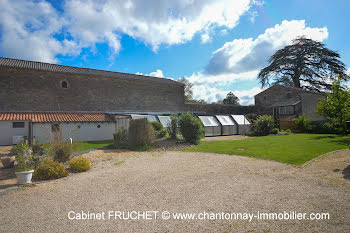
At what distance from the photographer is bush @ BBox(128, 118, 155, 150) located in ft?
40.7

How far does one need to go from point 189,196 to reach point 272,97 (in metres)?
32.5

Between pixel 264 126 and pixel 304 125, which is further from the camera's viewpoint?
pixel 304 125

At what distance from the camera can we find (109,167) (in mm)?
8109

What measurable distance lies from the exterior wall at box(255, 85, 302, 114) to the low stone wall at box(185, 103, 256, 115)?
184 cm

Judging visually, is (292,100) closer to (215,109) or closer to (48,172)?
(215,109)

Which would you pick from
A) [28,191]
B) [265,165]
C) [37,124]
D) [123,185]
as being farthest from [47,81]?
[265,165]

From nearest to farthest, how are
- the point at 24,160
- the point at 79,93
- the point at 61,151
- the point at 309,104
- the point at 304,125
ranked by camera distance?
the point at 24,160 < the point at 61,151 < the point at 304,125 < the point at 79,93 < the point at 309,104

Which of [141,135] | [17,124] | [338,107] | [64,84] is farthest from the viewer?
[64,84]

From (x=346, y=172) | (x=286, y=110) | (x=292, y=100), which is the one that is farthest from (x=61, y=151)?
(x=292, y=100)

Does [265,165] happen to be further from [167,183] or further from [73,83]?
[73,83]

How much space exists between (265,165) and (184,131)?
21.6 ft

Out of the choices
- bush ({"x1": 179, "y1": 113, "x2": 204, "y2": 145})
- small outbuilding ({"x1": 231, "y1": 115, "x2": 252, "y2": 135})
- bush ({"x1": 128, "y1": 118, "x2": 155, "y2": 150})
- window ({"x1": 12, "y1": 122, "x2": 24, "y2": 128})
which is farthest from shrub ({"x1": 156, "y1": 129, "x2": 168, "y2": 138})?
window ({"x1": 12, "y1": 122, "x2": 24, "y2": 128})

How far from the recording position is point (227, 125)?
2066 centimetres

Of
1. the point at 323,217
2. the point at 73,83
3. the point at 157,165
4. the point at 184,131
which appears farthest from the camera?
the point at 73,83
